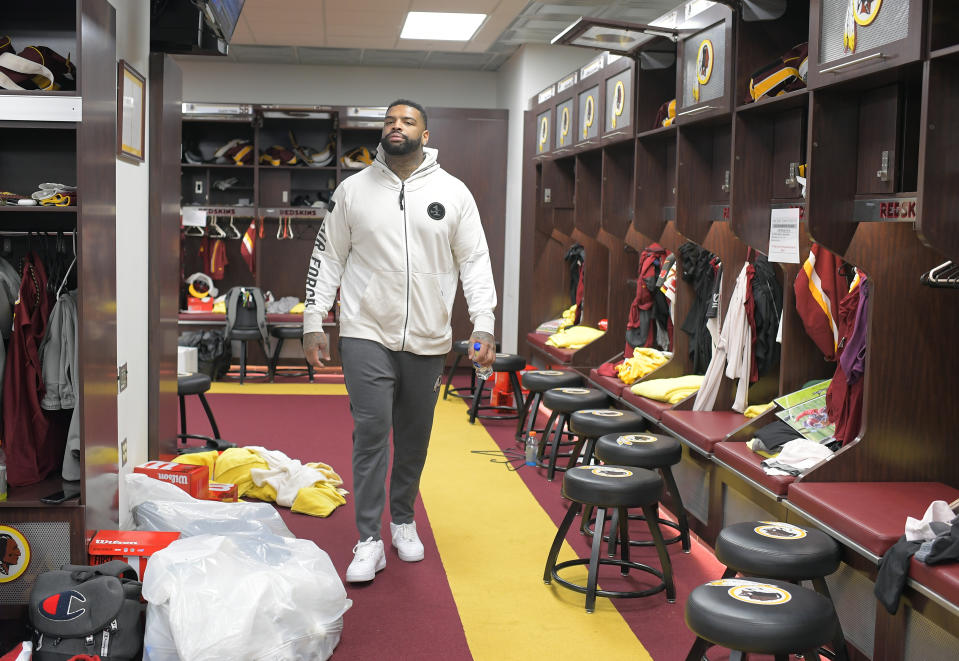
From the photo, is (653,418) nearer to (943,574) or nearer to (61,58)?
(943,574)

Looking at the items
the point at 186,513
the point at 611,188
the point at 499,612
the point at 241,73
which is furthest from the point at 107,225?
the point at 241,73

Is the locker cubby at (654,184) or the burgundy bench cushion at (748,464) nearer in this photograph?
the burgundy bench cushion at (748,464)

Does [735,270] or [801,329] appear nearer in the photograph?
[801,329]

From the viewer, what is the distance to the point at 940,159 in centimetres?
259

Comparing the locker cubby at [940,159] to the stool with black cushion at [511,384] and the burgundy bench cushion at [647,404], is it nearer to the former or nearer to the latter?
the burgundy bench cushion at [647,404]

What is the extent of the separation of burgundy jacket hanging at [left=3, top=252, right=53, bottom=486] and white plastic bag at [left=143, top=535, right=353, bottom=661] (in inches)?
27.6

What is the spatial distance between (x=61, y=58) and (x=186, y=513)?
1.62 m

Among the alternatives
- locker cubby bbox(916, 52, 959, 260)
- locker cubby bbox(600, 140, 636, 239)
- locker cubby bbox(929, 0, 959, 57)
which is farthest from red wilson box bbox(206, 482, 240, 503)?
locker cubby bbox(929, 0, 959, 57)

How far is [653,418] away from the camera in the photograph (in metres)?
4.57

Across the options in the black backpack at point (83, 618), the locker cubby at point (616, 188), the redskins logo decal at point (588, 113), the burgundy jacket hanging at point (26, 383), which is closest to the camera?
the black backpack at point (83, 618)

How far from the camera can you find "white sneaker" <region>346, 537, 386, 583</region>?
3.36 meters

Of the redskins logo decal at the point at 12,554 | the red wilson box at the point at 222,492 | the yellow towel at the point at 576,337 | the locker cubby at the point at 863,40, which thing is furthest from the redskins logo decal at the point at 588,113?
the redskins logo decal at the point at 12,554

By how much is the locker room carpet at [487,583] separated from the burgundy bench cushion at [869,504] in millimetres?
543

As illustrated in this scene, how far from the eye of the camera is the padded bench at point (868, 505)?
8.57ft
